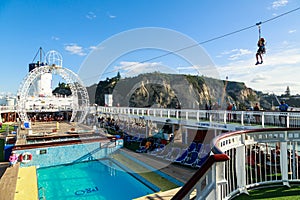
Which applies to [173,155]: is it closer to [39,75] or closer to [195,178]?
[195,178]

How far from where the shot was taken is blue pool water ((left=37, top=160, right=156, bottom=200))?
346 inches

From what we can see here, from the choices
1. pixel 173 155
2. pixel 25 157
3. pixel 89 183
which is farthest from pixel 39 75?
pixel 173 155

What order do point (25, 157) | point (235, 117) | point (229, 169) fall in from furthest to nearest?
point (25, 157) < point (235, 117) < point (229, 169)

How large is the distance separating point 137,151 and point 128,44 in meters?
8.35

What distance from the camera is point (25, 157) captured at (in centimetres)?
1133

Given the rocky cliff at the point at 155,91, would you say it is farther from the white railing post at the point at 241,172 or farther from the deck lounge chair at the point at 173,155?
the white railing post at the point at 241,172

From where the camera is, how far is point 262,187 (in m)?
3.56

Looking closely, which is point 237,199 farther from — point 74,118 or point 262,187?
point 74,118

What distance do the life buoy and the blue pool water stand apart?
3.03 ft

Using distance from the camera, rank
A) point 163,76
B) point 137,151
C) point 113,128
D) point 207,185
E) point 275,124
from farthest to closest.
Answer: point 163,76
point 113,128
point 137,151
point 275,124
point 207,185

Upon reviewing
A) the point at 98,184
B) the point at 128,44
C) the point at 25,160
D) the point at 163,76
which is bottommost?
the point at 98,184

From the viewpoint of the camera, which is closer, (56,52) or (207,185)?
(207,185)

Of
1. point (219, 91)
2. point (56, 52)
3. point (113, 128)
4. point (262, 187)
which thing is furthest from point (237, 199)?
point (219, 91)

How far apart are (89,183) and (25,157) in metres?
4.16
